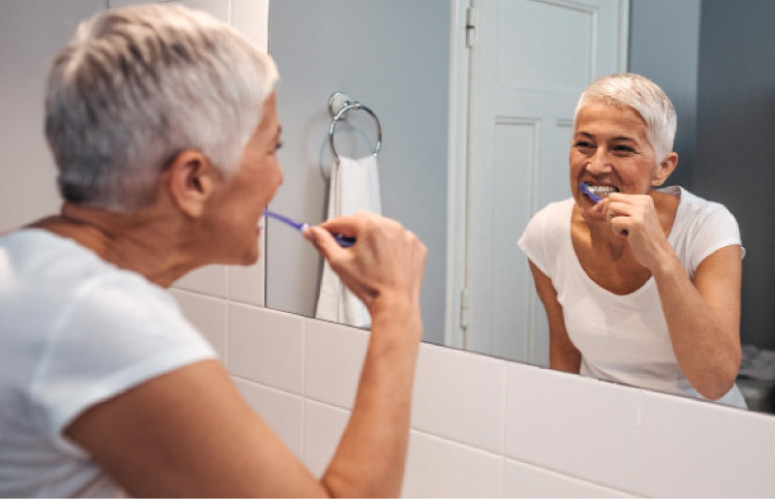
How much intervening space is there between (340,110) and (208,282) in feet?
1.71

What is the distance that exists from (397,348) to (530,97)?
0.54 metres

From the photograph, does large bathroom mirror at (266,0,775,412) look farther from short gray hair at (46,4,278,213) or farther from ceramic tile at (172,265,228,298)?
short gray hair at (46,4,278,213)

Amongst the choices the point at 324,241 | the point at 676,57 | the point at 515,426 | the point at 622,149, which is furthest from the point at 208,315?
the point at 676,57

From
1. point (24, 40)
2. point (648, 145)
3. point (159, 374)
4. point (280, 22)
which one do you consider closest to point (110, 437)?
point (159, 374)

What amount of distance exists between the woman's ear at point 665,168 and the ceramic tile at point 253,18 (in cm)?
85

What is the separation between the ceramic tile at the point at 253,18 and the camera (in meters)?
1.66

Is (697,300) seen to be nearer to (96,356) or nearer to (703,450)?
(703,450)

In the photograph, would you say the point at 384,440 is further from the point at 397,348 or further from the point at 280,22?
the point at 280,22

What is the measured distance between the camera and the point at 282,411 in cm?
164

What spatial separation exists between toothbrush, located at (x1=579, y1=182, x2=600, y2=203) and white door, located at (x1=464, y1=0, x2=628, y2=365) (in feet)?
0.09

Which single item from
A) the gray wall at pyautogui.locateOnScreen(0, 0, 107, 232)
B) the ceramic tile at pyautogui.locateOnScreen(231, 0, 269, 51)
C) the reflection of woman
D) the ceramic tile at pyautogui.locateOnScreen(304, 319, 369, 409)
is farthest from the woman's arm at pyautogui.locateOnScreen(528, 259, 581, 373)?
the gray wall at pyautogui.locateOnScreen(0, 0, 107, 232)

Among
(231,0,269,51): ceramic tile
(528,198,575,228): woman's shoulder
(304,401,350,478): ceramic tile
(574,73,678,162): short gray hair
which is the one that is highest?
(231,0,269,51): ceramic tile

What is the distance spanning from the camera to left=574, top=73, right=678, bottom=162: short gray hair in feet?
3.65

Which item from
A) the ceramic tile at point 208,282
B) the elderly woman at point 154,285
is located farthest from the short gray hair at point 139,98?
the ceramic tile at point 208,282
